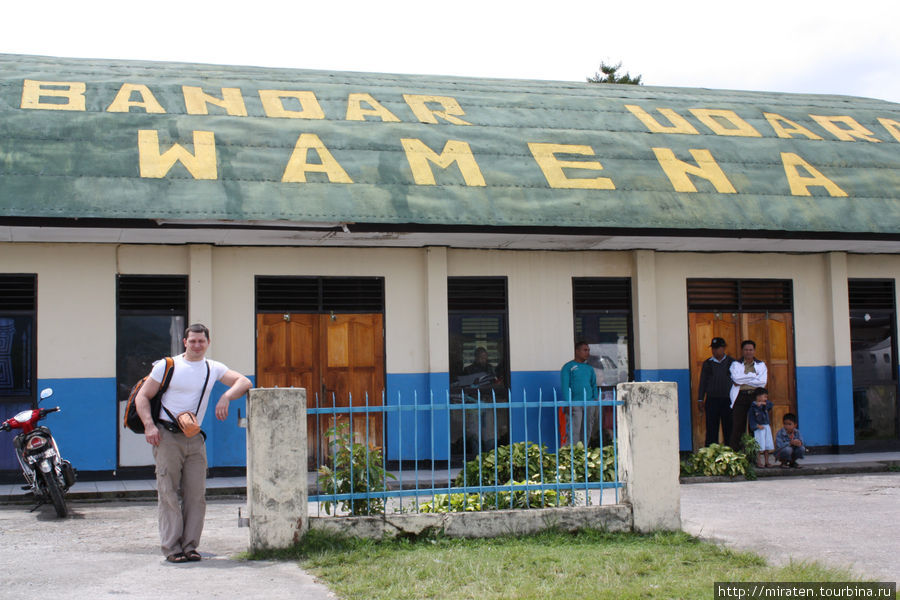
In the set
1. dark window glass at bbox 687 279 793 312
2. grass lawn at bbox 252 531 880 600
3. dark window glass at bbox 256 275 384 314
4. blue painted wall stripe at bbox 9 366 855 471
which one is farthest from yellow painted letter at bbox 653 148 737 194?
grass lawn at bbox 252 531 880 600

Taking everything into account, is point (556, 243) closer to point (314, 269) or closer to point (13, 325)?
point (314, 269)

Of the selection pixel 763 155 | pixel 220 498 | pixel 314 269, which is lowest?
pixel 220 498

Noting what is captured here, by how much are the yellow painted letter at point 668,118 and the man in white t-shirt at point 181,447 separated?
970cm

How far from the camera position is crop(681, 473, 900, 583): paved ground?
787 cm

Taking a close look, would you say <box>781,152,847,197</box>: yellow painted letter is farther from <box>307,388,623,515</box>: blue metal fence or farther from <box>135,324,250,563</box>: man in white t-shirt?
<box>135,324,250,563</box>: man in white t-shirt

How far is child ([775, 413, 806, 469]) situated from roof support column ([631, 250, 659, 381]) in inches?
72.7

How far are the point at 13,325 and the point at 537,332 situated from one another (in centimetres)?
685

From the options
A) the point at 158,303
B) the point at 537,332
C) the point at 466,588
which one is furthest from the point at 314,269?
the point at 466,588

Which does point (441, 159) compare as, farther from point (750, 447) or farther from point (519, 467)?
point (519, 467)

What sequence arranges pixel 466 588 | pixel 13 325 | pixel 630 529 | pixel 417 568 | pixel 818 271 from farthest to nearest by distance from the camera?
pixel 818 271 < pixel 13 325 < pixel 630 529 < pixel 417 568 < pixel 466 588

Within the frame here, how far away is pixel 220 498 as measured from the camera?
1182 centimetres

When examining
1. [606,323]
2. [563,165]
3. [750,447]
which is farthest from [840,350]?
[563,165]

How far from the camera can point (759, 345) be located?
15062 millimetres

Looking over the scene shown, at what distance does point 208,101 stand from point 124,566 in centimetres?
828
